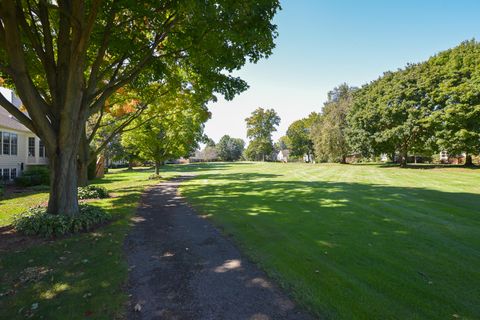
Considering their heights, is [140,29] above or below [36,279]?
above

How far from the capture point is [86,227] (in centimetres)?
802

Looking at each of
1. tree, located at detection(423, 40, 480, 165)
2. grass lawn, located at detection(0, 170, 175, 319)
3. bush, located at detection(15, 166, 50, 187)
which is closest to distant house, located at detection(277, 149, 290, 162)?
tree, located at detection(423, 40, 480, 165)

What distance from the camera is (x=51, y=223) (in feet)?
24.6

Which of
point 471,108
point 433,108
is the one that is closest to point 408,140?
point 433,108

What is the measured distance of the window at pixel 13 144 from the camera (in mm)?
22844

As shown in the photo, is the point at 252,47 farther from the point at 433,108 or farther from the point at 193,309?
the point at 433,108

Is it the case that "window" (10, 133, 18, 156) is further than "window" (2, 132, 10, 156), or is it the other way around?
"window" (10, 133, 18, 156)

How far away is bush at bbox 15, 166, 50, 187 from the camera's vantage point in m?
19.5

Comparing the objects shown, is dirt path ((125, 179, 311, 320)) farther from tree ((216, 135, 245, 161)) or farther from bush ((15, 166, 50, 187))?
tree ((216, 135, 245, 161))

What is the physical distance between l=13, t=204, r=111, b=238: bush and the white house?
1788 centimetres

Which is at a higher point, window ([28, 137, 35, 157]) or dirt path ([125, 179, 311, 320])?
window ([28, 137, 35, 157])

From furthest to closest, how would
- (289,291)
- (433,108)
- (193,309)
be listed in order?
(433,108)
(289,291)
(193,309)

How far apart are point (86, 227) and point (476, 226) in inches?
440

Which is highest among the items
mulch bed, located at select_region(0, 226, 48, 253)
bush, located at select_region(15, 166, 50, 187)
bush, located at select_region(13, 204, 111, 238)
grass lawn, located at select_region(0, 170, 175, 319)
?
bush, located at select_region(15, 166, 50, 187)
